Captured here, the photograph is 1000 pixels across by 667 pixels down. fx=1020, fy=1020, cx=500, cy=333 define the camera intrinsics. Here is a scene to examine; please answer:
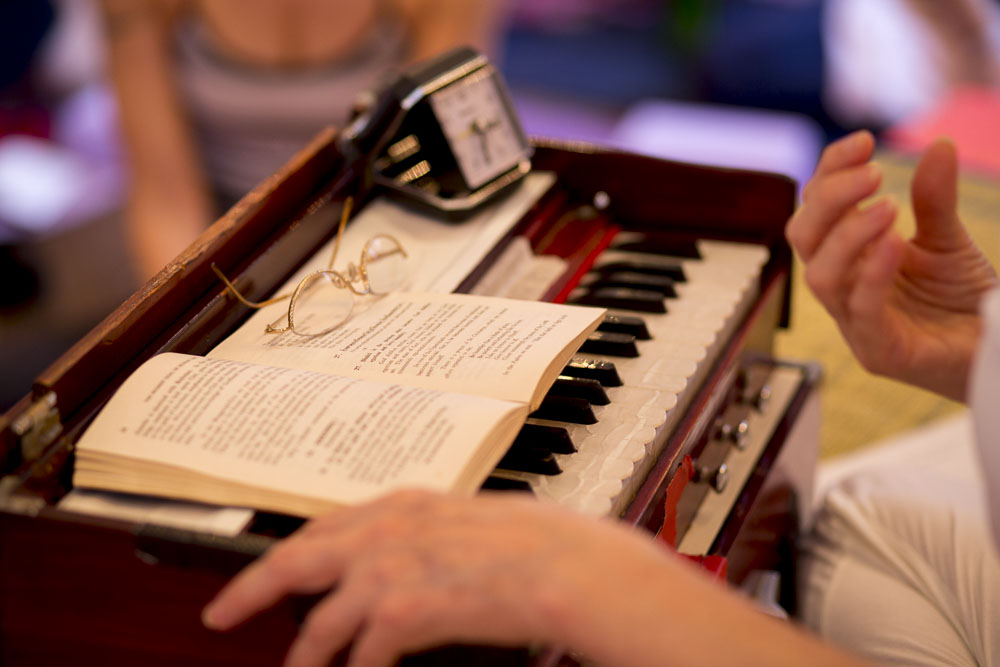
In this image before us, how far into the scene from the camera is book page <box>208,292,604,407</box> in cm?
99

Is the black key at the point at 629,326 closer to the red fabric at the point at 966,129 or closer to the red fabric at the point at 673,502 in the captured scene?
the red fabric at the point at 673,502

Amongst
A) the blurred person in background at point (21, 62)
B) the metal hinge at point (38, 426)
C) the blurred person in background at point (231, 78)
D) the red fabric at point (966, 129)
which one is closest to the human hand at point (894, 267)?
the metal hinge at point (38, 426)

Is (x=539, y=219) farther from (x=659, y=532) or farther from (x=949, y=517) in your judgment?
(x=949, y=517)

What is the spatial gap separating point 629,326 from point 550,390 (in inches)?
6.7

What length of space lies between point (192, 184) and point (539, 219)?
134cm

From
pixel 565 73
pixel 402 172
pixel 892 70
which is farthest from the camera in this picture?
pixel 565 73

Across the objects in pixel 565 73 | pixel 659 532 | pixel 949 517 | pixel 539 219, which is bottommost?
pixel 565 73

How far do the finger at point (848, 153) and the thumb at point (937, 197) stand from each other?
9 centimetres

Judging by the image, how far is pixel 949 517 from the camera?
1304 millimetres

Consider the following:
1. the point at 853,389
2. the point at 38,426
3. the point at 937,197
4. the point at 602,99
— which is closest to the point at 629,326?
the point at 937,197

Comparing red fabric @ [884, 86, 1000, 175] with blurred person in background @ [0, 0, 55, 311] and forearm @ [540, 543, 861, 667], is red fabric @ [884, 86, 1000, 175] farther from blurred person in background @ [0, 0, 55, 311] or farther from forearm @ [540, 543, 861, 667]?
blurred person in background @ [0, 0, 55, 311]

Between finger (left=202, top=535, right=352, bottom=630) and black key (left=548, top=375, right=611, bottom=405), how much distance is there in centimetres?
37

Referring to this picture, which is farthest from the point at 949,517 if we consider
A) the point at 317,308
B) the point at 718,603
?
the point at 317,308

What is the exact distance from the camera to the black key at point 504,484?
0.95 m
